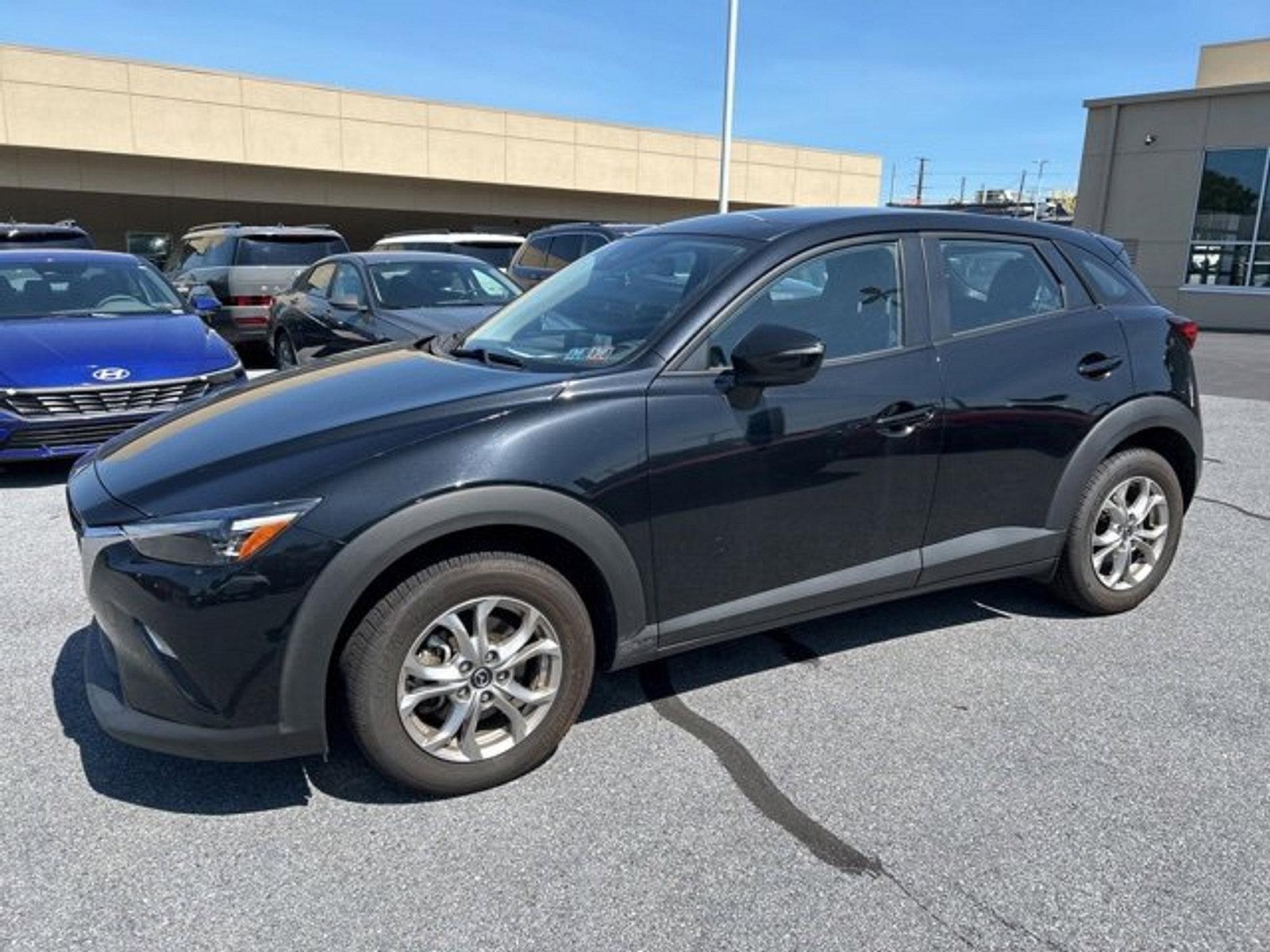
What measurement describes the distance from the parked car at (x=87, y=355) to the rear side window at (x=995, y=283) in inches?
180

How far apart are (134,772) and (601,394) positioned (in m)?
1.84

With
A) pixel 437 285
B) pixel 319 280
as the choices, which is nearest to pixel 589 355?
pixel 437 285

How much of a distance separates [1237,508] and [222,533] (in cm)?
587

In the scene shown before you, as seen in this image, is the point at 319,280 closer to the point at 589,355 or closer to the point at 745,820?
the point at 589,355

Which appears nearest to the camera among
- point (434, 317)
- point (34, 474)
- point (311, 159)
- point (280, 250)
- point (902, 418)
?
point (902, 418)

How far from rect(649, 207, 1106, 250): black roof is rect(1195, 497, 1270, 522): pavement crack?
8.90ft

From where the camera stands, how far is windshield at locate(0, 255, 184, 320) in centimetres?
688

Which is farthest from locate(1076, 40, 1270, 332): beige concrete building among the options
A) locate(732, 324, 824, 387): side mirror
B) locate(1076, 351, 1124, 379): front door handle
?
locate(732, 324, 824, 387): side mirror

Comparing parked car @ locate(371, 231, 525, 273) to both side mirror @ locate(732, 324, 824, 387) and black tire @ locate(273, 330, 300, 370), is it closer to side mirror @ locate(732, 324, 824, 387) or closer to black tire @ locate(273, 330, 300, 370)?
black tire @ locate(273, 330, 300, 370)

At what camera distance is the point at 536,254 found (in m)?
12.4

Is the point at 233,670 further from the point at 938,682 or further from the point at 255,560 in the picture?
the point at 938,682

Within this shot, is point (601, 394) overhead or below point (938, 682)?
overhead

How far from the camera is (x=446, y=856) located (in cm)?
251

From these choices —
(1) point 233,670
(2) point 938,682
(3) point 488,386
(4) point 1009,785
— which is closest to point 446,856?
(1) point 233,670
